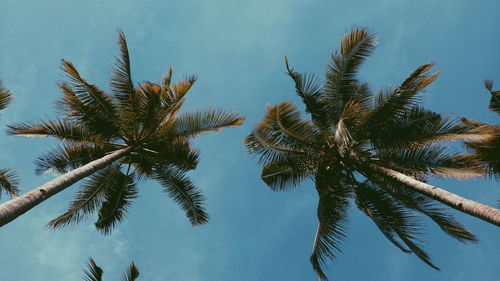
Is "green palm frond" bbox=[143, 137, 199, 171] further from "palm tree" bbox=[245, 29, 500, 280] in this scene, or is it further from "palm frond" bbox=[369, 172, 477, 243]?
"palm frond" bbox=[369, 172, 477, 243]

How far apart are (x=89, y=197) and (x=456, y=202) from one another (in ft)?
34.7

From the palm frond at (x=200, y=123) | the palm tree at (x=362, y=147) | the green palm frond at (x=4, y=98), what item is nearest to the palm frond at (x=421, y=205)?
the palm tree at (x=362, y=147)

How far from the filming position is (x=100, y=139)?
1193cm

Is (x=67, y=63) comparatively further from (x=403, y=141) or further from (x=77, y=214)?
(x=403, y=141)

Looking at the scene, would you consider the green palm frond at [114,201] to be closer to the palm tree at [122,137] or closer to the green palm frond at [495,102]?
the palm tree at [122,137]

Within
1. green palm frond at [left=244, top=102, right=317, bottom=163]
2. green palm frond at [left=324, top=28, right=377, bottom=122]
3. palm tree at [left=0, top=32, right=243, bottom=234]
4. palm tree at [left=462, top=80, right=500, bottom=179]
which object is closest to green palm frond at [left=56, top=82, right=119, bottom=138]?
palm tree at [left=0, top=32, right=243, bottom=234]

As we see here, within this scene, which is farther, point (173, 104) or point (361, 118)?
point (173, 104)

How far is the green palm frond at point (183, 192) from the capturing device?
12.8 m

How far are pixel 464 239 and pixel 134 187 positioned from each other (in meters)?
10.1

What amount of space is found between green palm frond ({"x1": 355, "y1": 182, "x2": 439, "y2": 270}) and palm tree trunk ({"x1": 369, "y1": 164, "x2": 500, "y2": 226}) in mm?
917

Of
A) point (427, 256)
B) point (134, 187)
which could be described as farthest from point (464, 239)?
point (134, 187)

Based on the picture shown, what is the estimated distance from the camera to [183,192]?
12.9 metres

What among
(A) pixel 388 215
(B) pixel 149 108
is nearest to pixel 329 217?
(A) pixel 388 215

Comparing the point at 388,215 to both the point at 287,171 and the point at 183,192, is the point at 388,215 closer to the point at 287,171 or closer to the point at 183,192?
the point at 287,171
